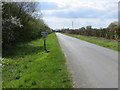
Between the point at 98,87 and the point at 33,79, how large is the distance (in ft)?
8.09

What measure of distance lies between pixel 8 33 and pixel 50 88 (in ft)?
37.5

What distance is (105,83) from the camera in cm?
539

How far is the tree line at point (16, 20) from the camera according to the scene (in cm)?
1505

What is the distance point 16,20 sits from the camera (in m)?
16.3

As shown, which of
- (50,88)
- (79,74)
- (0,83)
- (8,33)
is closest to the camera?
(50,88)

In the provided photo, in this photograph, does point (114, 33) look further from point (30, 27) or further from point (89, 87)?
point (89, 87)

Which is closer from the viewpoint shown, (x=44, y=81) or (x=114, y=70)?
(x=44, y=81)

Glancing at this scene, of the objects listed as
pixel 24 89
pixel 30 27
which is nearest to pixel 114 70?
pixel 24 89

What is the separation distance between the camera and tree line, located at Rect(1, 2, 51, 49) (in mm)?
15055

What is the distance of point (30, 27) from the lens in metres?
25.2

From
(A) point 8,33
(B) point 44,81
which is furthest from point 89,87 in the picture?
(A) point 8,33

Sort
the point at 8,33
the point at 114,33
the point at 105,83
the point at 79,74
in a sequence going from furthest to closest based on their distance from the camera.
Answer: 1. the point at 114,33
2. the point at 8,33
3. the point at 79,74
4. the point at 105,83

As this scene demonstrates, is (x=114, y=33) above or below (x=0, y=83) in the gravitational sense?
above

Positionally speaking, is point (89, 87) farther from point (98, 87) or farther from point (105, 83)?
point (105, 83)
